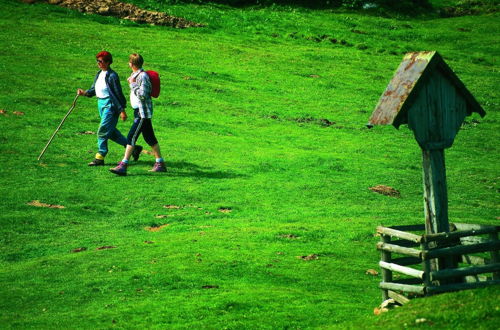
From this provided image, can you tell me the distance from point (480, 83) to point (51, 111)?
27.2 m

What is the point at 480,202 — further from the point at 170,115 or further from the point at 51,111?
the point at 51,111

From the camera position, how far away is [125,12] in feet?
179

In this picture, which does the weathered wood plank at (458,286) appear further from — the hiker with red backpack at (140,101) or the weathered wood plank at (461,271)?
the hiker with red backpack at (140,101)

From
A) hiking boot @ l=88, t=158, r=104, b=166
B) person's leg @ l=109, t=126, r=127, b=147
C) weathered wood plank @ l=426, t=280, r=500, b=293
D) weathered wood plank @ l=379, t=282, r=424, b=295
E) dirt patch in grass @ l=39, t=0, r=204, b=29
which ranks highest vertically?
dirt patch in grass @ l=39, t=0, r=204, b=29

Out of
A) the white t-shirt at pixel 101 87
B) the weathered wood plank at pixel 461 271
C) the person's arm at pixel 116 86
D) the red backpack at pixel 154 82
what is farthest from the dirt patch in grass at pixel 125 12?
the weathered wood plank at pixel 461 271

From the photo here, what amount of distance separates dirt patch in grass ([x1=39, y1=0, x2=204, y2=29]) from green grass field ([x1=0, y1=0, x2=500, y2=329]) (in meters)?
1.68

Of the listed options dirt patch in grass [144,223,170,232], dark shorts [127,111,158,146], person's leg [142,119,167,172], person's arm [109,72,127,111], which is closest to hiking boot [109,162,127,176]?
dark shorts [127,111,158,146]

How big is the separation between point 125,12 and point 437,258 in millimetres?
45580

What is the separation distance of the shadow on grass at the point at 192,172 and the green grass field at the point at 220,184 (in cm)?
11

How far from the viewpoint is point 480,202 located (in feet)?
81.7

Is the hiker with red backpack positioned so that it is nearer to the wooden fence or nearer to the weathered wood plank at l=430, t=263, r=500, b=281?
the wooden fence

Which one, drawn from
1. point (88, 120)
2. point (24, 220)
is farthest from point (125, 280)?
point (88, 120)

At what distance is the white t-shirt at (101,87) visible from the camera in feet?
79.8

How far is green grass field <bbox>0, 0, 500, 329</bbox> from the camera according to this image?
45.7 ft
